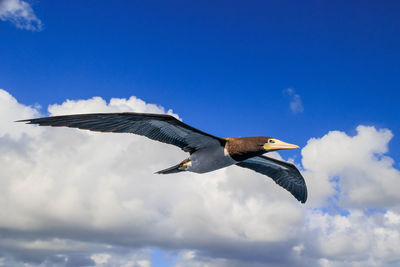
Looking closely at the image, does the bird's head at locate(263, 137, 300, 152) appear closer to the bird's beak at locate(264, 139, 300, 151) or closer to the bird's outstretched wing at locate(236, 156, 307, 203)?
the bird's beak at locate(264, 139, 300, 151)

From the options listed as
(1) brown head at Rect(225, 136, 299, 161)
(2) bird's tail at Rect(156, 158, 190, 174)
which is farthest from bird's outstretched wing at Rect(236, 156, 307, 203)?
(1) brown head at Rect(225, 136, 299, 161)

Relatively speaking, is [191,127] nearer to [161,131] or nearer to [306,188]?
[161,131]

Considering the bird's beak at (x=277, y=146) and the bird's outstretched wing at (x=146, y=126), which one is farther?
the bird's beak at (x=277, y=146)

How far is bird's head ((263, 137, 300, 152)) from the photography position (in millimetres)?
12024

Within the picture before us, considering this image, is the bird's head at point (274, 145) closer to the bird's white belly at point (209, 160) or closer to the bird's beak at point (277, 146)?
the bird's beak at point (277, 146)

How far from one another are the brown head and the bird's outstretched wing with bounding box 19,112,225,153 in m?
0.47

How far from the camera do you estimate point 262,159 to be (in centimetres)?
1650

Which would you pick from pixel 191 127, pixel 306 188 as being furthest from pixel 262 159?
pixel 191 127

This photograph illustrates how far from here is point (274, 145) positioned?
39.8 ft

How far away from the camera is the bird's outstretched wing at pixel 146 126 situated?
10.1 meters

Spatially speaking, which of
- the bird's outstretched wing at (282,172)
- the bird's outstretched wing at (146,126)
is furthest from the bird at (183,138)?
the bird's outstretched wing at (282,172)

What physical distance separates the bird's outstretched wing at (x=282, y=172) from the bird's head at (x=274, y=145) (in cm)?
415

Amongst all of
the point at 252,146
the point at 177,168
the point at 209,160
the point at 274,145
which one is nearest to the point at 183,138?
the point at 209,160

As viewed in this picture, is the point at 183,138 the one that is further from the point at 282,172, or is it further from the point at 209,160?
the point at 282,172
